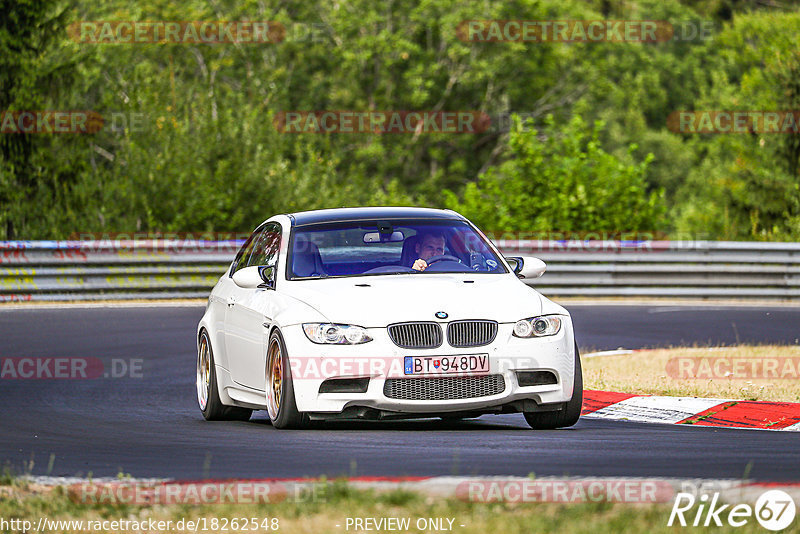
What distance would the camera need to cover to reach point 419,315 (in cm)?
935

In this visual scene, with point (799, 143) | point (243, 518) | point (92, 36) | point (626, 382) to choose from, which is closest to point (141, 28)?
point (92, 36)

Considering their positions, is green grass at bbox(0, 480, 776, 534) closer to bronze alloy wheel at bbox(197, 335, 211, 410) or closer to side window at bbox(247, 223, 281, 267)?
side window at bbox(247, 223, 281, 267)

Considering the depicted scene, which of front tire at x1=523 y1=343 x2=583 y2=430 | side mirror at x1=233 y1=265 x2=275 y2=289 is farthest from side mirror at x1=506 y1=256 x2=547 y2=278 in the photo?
side mirror at x1=233 y1=265 x2=275 y2=289

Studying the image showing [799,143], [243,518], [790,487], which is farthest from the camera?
[799,143]

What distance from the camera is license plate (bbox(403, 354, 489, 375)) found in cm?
928

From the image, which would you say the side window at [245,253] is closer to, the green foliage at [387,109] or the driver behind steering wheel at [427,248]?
the driver behind steering wheel at [427,248]

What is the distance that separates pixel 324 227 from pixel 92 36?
79.2 feet

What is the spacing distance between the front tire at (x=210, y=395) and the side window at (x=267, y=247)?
73 cm

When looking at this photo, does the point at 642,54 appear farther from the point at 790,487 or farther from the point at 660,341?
the point at 790,487

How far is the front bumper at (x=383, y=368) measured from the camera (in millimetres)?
9289

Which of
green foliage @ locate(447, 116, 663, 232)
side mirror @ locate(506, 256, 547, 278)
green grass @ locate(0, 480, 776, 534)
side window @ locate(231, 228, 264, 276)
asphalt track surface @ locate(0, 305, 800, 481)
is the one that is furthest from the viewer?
green foliage @ locate(447, 116, 663, 232)

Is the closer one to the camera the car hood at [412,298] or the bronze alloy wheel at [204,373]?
the car hood at [412,298]

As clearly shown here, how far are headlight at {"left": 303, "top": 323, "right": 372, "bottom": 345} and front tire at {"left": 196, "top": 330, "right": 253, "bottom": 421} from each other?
198 centimetres

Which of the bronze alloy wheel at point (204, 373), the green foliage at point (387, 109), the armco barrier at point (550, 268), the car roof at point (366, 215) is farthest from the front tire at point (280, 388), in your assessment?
the green foliage at point (387, 109)
